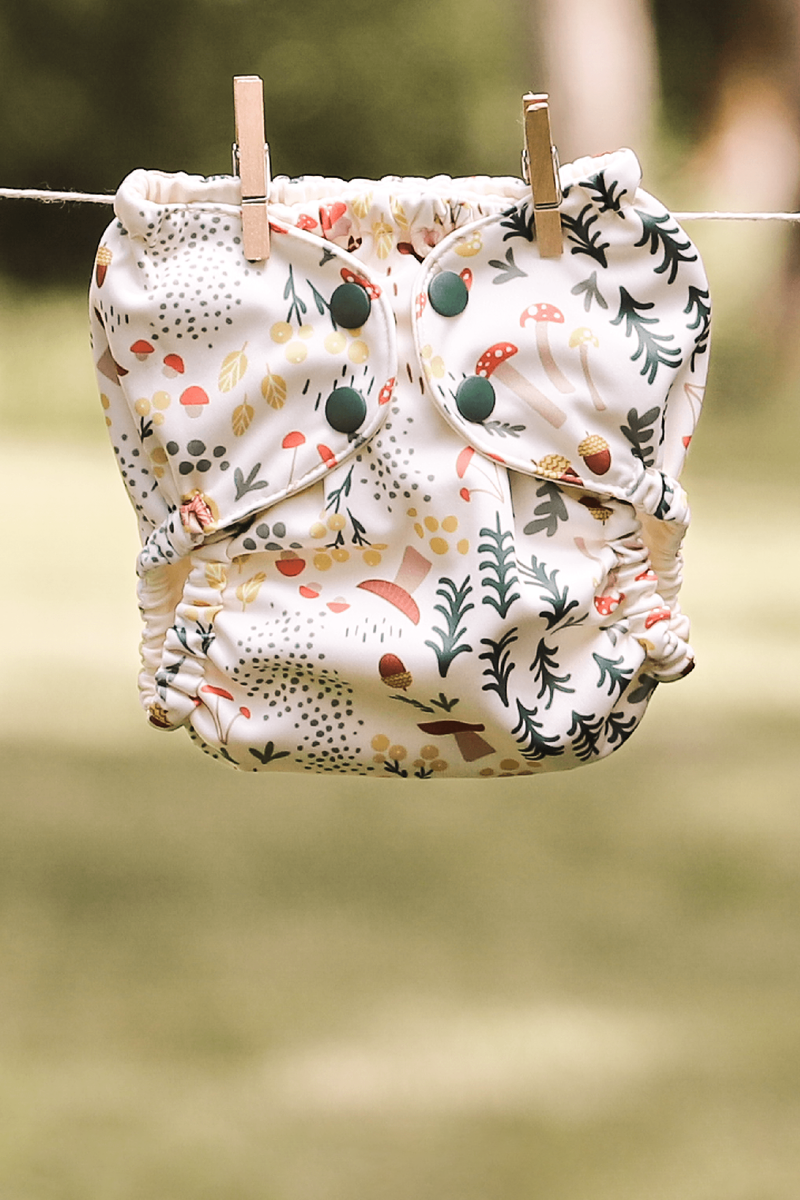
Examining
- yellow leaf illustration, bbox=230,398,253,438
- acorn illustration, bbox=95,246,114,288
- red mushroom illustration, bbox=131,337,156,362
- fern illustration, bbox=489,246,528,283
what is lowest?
yellow leaf illustration, bbox=230,398,253,438

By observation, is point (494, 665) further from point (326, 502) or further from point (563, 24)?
point (563, 24)

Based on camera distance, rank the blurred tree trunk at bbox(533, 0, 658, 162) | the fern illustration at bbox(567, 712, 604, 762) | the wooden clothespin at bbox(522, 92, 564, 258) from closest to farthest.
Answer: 1. the wooden clothespin at bbox(522, 92, 564, 258)
2. the fern illustration at bbox(567, 712, 604, 762)
3. the blurred tree trunk at bbox(533, 0, 658, 162)

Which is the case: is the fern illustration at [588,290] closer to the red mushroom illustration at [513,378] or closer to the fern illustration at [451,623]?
the red mushroom illustration at [513,378]

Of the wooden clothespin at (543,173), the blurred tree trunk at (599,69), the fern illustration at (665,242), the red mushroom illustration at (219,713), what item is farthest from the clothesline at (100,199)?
the blurred tree trunk at (599,69)

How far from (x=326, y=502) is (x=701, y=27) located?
43.4 inches

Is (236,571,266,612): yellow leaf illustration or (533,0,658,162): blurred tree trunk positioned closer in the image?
(236,571,266,612): yellow leaf illustration

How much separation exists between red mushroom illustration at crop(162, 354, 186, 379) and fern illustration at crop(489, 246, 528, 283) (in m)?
0.33

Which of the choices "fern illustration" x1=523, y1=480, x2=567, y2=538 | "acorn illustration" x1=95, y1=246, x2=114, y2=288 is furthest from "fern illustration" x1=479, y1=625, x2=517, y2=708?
"acorn illustration" x1=95, y1=246, x2=114, y2=288

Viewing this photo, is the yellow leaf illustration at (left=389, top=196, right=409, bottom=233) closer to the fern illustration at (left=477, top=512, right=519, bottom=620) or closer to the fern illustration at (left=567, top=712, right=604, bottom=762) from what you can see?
the fern illustration at (left=477, top=512, right=519, bottom=620)

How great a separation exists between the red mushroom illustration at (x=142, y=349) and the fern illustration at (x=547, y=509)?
0.42m

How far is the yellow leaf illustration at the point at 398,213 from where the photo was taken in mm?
1361

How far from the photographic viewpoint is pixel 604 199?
1.34 metres

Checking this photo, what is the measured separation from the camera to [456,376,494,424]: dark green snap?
1.36 metres

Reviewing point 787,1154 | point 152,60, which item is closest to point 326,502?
point 152,60
